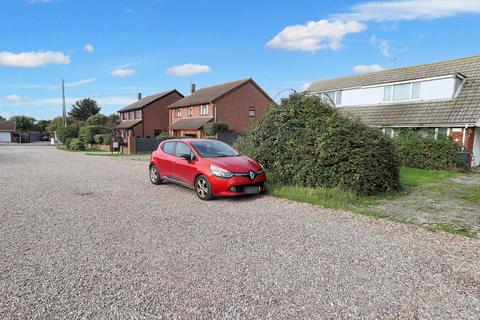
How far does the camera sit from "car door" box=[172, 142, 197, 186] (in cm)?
796

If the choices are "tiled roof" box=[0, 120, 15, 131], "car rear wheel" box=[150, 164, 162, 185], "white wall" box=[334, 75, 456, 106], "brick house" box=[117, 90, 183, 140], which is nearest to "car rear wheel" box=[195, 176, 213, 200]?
"car rear wheel" box=[150, 164, 162, 185]

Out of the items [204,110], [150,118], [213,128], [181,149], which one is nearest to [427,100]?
[181,149]

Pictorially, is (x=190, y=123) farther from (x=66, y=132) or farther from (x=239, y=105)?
(x=66, y=132)

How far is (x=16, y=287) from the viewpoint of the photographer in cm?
326

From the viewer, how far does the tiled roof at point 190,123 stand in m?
30.8

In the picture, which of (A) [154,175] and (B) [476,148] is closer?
(A) [154,175]

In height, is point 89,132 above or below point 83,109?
below

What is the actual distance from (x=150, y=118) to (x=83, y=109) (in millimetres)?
40396

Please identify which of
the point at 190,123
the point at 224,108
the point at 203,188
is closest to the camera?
the point at 203,188

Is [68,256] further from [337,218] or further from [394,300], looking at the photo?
[337,218]

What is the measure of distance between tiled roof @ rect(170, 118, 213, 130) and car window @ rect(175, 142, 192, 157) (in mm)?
21432

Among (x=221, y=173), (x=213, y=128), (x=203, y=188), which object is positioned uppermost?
(x=213, y=128)

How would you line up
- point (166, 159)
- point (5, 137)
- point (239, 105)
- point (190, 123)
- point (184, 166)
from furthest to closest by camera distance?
point (5, 137) < point (239, 105) < point (190, 123) < point (166, 159) < point (184, 166)

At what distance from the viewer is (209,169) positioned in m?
7.46
